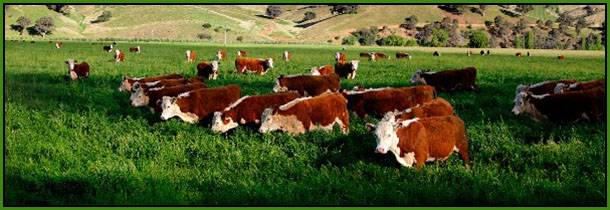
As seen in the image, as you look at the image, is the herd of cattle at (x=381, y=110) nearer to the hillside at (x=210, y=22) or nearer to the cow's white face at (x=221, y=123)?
the cow's white face at (x=221, y=123)

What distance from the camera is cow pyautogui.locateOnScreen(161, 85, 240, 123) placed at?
12.2 m

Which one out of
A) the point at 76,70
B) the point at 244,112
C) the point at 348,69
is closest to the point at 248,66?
the point at 348,69

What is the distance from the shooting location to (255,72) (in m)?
24.6

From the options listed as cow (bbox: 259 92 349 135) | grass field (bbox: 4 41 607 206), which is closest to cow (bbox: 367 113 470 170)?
grass field (bbox: 4 41 607 206)

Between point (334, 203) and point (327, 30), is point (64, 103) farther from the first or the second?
point (327, 30)

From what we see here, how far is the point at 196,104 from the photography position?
1255 cm

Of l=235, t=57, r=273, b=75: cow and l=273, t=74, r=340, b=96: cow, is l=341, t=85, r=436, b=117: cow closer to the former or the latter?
l=273, t=74, r=340, b=96: cow

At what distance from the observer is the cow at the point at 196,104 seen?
479 inches

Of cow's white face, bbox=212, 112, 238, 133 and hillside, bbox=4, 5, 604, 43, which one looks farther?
hillside, bbox=4, 5, 604, 43

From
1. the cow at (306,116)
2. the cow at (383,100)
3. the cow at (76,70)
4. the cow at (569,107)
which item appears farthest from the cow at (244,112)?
the cow at (76,70)

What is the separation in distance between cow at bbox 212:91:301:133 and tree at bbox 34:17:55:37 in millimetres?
133027

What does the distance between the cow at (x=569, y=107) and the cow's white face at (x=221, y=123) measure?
666cm

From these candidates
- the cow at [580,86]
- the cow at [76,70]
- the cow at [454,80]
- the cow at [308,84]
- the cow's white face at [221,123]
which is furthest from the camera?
the cow at [76,70]

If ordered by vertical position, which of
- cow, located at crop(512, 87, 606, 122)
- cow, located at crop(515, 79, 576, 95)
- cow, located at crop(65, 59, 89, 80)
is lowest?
cow, located at crop(512, 87, 606, 122)
